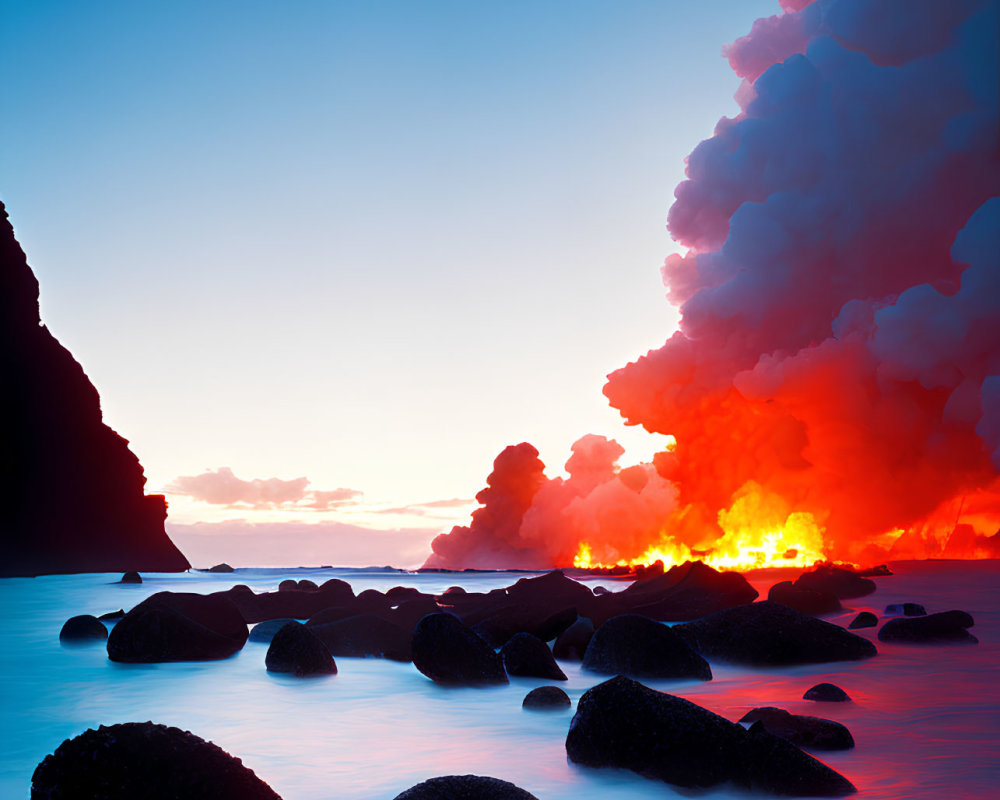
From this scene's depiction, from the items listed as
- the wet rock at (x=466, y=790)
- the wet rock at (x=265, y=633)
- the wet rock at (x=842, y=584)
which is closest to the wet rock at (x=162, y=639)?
the wet rock at (x=265, y=633)

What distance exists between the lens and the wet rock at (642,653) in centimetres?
700

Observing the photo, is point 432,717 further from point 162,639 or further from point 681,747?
point 162,639

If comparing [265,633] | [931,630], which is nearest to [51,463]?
[265,633]

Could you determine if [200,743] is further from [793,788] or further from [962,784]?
[962,784]

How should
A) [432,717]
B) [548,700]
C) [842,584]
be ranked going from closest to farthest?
[548,700]
[432,717]
[842,584]

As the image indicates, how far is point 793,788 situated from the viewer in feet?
11.9

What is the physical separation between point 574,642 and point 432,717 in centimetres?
295

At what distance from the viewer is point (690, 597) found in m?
12.2

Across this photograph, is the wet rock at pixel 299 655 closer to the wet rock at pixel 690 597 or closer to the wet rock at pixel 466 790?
the wet rock at pixel 690 597

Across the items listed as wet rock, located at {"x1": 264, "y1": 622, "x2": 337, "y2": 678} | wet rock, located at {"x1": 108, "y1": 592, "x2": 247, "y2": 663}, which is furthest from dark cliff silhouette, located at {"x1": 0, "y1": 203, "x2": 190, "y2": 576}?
wet rock, located at {"x1": 264, "y1": 622, "x2": 337, "y2": 678}

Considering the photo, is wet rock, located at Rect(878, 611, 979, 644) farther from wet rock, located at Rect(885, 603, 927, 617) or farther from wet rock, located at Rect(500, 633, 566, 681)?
wet rock, located at Rect(500, 633, 566, 681)

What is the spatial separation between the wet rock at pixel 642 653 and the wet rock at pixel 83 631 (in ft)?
26.6

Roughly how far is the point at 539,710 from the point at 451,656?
1634 millimetres

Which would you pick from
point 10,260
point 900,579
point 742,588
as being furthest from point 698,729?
point 10,260
